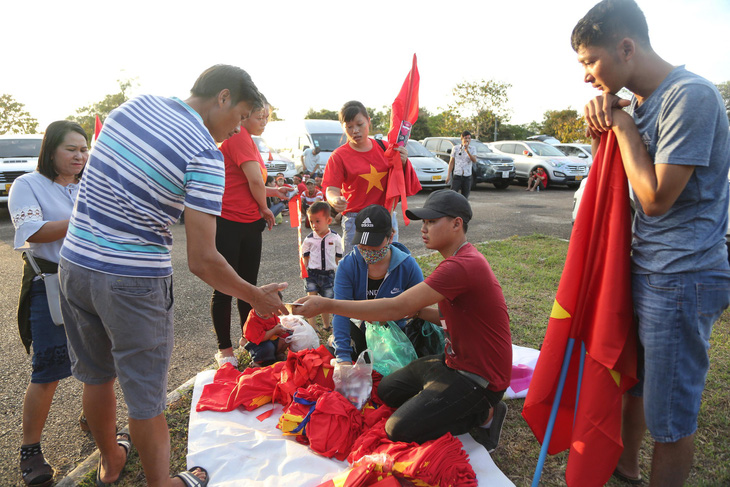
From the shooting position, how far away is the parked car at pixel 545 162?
683 inches

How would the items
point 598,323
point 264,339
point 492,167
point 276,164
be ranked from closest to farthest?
1. point 598,323
2. point 264,339
3. point 276,164
4. point 492,167

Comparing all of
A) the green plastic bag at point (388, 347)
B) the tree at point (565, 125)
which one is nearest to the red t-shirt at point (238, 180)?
the green plastic bag at point (388, 347)

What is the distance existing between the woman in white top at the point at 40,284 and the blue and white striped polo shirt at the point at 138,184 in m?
0.74

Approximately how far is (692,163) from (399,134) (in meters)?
2.88

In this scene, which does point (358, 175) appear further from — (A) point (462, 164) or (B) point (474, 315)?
(A) point (462, 164)

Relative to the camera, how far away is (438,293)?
2.52 meters

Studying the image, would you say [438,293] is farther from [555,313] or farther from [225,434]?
[225,434]

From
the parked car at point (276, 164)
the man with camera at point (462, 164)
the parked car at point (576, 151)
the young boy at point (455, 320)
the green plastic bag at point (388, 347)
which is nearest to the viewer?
the young boy at point (455, 320)

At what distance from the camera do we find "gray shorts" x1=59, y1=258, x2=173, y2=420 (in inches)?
77.3

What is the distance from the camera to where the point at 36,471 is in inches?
100

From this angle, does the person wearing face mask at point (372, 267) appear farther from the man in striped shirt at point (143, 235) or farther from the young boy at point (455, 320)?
the man in striped shirt at point (143, 235)

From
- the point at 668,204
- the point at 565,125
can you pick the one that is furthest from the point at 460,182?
the point at 565,125

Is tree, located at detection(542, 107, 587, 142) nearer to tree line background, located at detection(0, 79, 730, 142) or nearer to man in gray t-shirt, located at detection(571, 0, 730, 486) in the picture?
tree line background, located at detection(0, 79, 730, 142)

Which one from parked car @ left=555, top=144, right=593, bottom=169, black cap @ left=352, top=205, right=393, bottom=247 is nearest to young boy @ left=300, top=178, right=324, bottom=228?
black cap @ left=352, top=205, right=393, bottom=247
